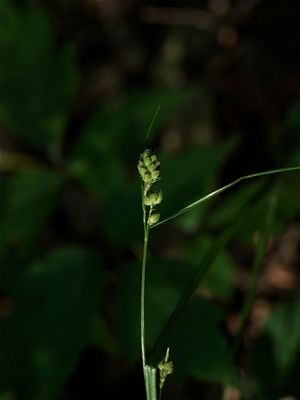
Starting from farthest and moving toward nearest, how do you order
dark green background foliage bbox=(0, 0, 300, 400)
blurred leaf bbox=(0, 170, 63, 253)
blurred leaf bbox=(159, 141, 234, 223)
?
blurred leaf bbox=(0, 170, 63, 253), blurred leaf bbox=(159, 141, 234, 223), dark green background foliage bbox=(0, 0, 300, 400)

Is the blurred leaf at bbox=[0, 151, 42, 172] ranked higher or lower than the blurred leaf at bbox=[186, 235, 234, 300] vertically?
higher

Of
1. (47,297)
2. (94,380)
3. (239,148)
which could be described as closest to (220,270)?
(47,297)

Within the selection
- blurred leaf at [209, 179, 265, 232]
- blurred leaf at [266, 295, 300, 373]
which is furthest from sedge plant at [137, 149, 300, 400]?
blurred leaf at [209, 179, 265, 232]

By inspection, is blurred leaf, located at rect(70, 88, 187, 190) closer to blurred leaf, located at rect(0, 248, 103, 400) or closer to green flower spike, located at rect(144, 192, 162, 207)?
blurred leaf, located at rect(0, 248, 103, 400)

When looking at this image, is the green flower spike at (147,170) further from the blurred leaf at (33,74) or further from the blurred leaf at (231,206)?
the blurred leaf at (33,74)

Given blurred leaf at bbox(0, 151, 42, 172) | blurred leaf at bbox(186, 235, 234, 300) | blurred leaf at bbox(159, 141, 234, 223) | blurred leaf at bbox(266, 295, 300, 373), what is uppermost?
blurred leaf at bbox(0, 151, 42, 172)

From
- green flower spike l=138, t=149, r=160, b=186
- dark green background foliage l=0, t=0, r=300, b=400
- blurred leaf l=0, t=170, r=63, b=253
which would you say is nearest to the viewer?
green flower spike l=138, t=149, r=160, b=186

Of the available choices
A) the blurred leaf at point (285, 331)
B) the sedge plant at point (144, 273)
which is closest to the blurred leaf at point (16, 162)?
the blurred leaf at point (285, 331)
